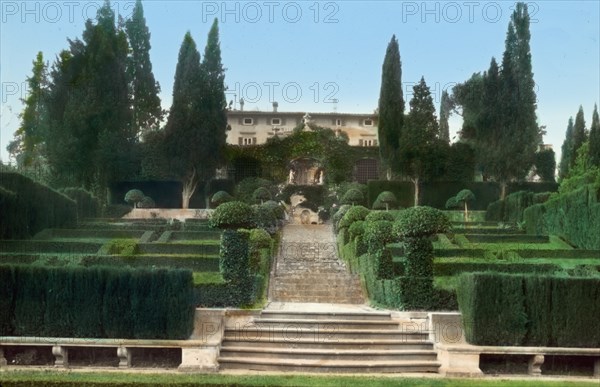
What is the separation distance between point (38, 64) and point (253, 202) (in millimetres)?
18379

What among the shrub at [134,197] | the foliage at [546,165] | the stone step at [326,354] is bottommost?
the stone step at [326,354]

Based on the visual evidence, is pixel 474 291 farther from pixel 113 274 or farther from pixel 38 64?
pixel 38 64

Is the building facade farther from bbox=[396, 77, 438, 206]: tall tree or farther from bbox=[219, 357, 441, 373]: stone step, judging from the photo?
bbox=[219, 357, 441, 373]: stone step

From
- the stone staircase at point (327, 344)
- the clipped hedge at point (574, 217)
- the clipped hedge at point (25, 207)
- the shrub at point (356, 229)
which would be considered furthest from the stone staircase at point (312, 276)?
the clipped hedge at point (25, 207)

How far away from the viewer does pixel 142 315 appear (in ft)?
44.8

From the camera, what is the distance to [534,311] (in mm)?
13625

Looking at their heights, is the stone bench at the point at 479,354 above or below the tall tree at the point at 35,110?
below

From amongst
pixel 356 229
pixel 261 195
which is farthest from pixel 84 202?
pixel 356 229

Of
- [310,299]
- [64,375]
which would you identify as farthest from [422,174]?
[64,375]

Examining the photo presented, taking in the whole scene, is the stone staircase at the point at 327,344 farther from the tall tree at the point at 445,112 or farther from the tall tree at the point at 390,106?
the tall tree at the point at 445,112

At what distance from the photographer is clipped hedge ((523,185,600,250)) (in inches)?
1070

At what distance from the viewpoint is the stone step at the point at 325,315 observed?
15.2m

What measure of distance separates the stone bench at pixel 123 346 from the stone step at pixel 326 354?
17.3 inches

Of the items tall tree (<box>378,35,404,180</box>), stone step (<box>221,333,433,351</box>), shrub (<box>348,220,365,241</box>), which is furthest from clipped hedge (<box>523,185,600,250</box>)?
stone step (<box>221,333,433,351</box>)
